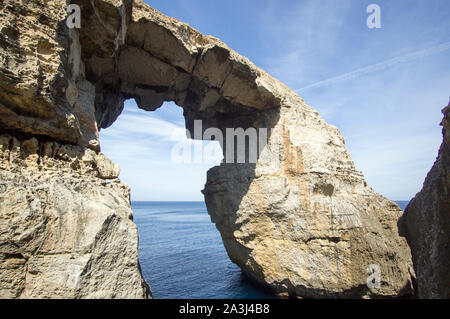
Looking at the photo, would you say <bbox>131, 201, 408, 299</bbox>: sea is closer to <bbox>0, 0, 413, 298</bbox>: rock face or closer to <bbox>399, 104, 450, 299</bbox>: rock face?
<bbox>0, 0, 413, 298</bbox>: rock face

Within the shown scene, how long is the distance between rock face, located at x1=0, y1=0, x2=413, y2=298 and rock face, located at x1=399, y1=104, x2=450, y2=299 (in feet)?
10.1

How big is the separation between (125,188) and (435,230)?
5.87 m

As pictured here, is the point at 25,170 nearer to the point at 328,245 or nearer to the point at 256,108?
the point at 256,108

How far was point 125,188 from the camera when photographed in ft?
17.1

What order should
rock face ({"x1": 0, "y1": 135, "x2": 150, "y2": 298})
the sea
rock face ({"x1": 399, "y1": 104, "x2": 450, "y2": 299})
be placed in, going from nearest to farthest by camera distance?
1. rock face ({"x1": 0, "y1": 135, "x2": 150, "y2": 298})
2. rock face ({"x1": 399, "y1": 104, "x2": 450, "y2": 299})
3. the sea

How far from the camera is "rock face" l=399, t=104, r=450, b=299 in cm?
400

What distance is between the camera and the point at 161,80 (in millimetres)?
8109

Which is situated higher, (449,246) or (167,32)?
(167,32)

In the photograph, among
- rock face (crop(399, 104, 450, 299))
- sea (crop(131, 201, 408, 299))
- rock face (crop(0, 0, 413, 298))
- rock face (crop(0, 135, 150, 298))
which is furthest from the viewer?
sea (crop(131, 201, 408, 299))

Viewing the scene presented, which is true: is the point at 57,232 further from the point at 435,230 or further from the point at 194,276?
the point at 194,276

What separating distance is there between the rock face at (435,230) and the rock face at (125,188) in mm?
3072

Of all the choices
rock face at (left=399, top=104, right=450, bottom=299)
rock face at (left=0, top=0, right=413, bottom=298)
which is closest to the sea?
rock face at (left=0, top=0, right=413, bottom=298)
